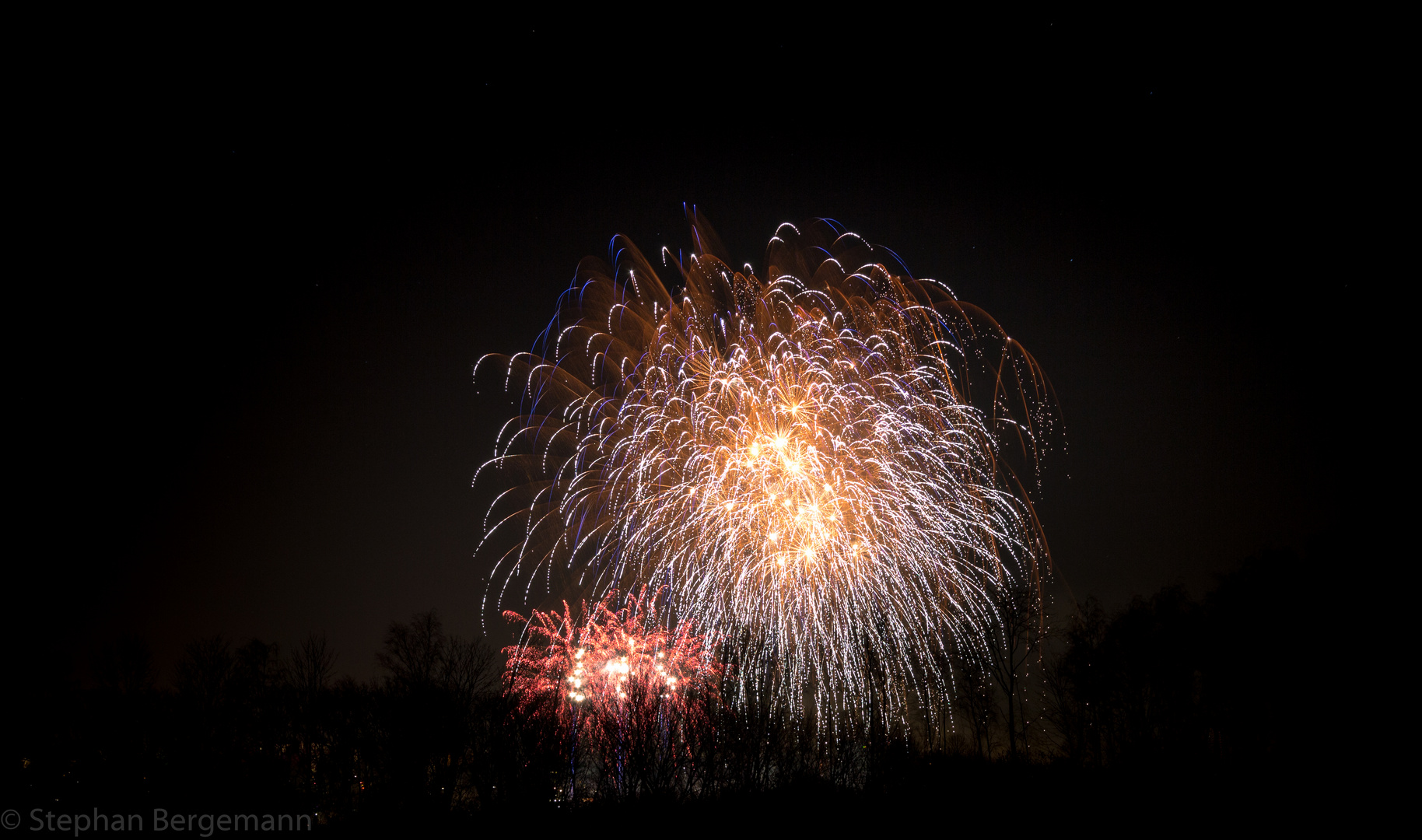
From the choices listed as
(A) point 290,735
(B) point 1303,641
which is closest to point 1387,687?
(B) point 1303,641

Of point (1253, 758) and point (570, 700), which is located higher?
point (570, 700)

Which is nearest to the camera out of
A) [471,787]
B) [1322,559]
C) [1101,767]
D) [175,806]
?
[175,806]

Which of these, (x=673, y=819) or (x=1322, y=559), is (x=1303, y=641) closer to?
(x=1322, y=559)

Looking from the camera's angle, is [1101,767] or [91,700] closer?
[91,700]

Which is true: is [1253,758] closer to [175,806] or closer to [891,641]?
[891,641]

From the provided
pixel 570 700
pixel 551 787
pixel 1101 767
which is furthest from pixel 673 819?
pixel 1101 767

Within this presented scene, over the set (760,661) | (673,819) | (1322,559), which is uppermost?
(1322,559)

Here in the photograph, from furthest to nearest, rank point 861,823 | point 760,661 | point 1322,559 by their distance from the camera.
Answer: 1. point 760,661
2. point 1322,559
3. point 861,823
